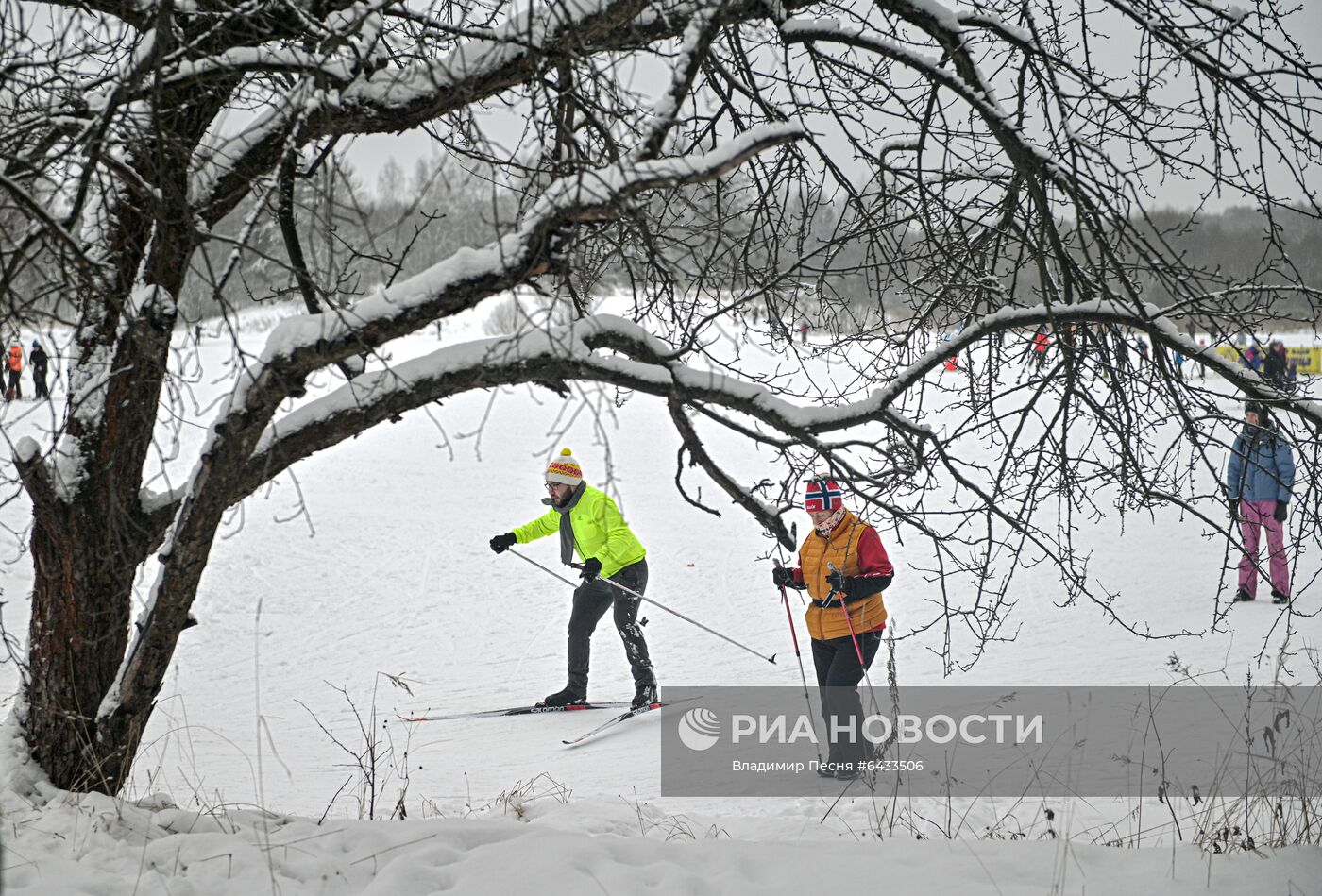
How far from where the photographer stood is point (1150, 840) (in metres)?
4.63

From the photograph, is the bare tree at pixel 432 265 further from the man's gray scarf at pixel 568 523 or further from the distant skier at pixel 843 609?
the man's gray scarf at pixel 568 523

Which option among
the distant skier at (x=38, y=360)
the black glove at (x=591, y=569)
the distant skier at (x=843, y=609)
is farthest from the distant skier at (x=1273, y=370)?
the black glove at (x=591, y=569)

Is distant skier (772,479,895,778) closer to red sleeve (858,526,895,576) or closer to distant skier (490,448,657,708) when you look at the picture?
red sleeve (858,526,895,576)

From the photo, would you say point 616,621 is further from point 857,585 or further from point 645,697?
point 857,585

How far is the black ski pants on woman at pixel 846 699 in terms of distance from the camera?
5.82 metres

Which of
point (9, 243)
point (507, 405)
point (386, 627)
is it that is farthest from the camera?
point (507, 405)

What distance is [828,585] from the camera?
19.3 ft

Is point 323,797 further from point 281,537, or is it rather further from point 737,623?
point 281,537

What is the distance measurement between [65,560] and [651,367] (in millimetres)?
2509

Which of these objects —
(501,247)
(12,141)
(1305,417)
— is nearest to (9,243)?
(12,141)

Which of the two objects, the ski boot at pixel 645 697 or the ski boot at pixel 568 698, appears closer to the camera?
the ski boot at pixel 645 697

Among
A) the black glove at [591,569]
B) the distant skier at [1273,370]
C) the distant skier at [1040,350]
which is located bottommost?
the black glove at [591,569]

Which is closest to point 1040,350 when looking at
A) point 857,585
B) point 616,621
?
point 857,585

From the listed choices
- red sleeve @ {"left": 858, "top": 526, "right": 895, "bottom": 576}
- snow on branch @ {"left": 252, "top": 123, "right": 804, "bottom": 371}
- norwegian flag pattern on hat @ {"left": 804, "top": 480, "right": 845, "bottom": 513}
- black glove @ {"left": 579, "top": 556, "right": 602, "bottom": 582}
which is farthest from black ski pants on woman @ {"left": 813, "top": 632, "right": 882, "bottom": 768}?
snow on branch @ {"left": 252, "top": 123, "right": 804, "bottom": 371}
